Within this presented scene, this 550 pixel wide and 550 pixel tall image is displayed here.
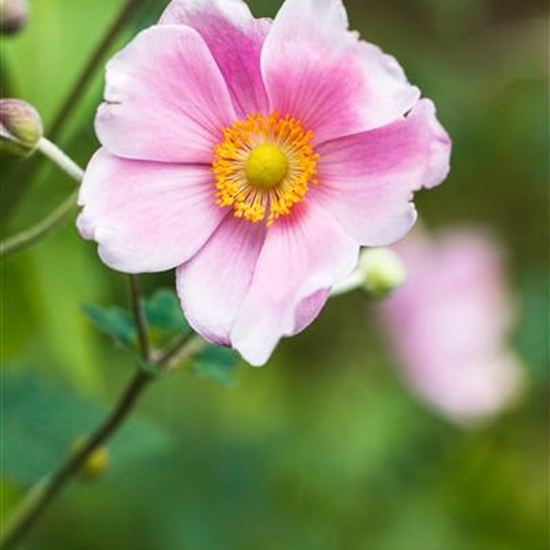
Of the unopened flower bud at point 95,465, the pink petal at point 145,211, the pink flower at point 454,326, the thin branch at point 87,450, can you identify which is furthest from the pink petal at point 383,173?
the pink flower at point 454,326

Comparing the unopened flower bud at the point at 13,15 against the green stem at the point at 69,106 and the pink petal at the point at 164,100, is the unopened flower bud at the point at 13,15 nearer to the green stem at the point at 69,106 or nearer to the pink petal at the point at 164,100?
the green stem at the point at 69,106

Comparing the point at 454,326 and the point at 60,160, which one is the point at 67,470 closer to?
the point at 60,160

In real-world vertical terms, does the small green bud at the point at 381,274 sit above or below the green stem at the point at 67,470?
below

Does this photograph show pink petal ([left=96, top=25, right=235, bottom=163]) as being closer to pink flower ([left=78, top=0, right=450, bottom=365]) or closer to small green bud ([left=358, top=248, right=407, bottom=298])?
pink flower ([left=78, top=0, right=450, bottom=365])

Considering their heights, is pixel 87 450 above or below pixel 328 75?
below

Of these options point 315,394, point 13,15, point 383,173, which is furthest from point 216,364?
point 315,394

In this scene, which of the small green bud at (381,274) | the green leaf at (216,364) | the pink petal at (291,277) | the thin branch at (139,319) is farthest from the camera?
the small green bud at (381,274)
